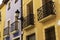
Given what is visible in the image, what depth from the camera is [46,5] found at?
A: 13383mm

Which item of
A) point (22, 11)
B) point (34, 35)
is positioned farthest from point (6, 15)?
point (34, 35)

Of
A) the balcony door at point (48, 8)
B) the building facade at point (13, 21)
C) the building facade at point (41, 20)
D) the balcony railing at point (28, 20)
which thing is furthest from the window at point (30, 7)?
the balcony door at point (48, 8)

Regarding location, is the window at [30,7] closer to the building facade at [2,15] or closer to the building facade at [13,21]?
the building facade at [13,21]

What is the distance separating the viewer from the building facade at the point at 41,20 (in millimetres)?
12477

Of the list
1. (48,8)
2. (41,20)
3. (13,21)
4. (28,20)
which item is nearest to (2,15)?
(13,21)

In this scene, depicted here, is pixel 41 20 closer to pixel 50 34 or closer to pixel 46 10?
pixel 46 10

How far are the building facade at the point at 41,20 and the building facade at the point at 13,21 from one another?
1.18 m

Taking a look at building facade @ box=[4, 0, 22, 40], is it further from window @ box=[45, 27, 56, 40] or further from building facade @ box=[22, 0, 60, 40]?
window @ box=[45, 27, 56, 40]

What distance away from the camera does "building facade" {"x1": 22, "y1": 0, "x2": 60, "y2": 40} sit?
12477mm

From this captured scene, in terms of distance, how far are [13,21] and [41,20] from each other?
298 inches

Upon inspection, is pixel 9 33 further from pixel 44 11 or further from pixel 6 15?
pixel 44 11

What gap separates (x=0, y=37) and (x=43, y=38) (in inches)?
479

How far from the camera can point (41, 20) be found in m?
13.4

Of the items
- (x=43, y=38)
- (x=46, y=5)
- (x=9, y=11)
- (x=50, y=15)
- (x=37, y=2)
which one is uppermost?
(x=9, y=11)
